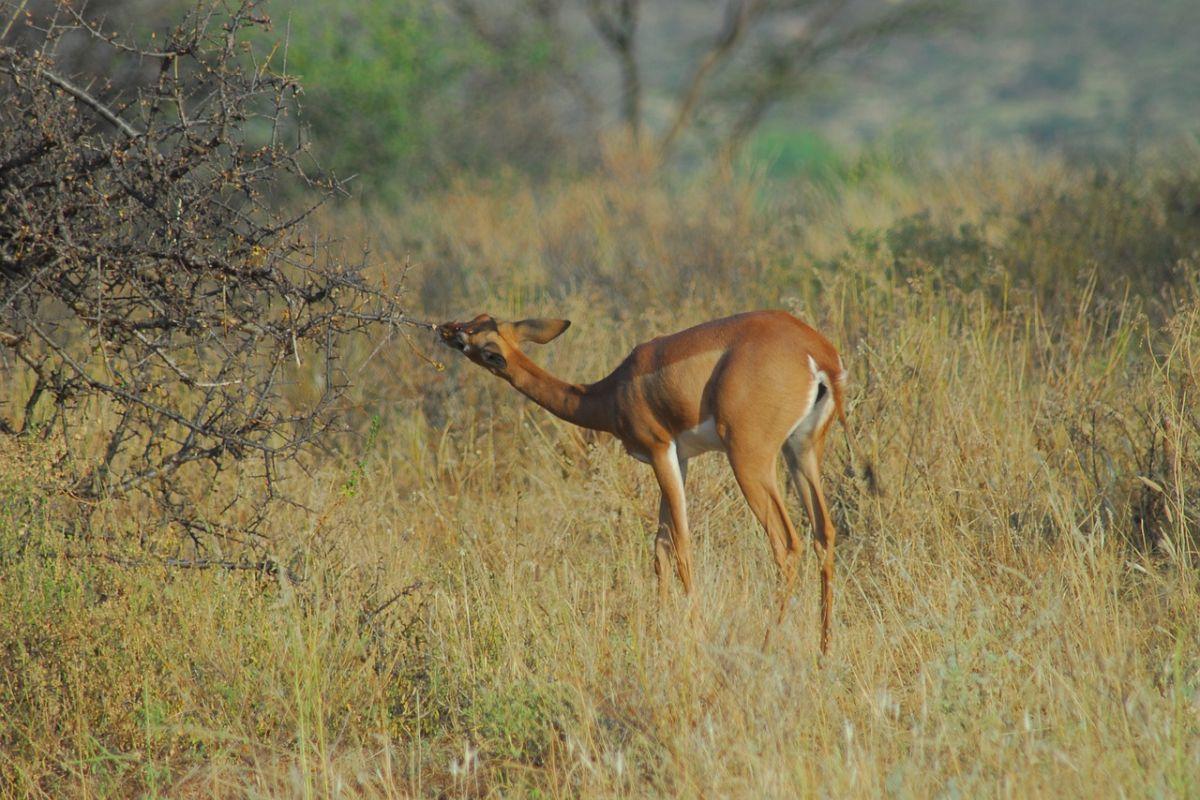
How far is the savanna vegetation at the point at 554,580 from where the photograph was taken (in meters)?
3.95

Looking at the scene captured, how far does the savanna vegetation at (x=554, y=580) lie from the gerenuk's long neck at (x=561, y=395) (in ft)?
1.74

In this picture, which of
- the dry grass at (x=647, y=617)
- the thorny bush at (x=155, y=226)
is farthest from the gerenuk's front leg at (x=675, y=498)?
the thorny bush at (x=155, y=226)

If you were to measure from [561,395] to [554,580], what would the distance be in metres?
0.81

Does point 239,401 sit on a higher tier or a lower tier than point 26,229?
lower

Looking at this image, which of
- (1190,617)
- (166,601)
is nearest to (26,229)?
(166,601)

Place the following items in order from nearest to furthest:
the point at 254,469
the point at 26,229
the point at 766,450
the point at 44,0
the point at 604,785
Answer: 1. the point at 604,785
2. the point at 26,229
3. the point at 766,450
4. the point at 254,469
5. the point at 44,0

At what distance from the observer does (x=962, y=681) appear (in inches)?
156

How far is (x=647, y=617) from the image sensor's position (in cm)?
489

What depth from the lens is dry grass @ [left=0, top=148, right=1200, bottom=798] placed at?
12.8 feet

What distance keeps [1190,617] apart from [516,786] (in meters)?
2.33

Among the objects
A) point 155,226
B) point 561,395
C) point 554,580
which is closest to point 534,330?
point 561,395

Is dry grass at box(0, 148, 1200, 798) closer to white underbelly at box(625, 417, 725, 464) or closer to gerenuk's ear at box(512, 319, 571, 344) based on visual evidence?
white underbelly at box(625, 417, 725, 464)

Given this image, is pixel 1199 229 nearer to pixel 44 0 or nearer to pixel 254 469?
pixel 254 469

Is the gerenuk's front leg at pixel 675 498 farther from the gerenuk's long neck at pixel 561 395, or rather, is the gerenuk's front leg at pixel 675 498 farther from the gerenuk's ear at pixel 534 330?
the gerenuk's ear at pixel 534 330
